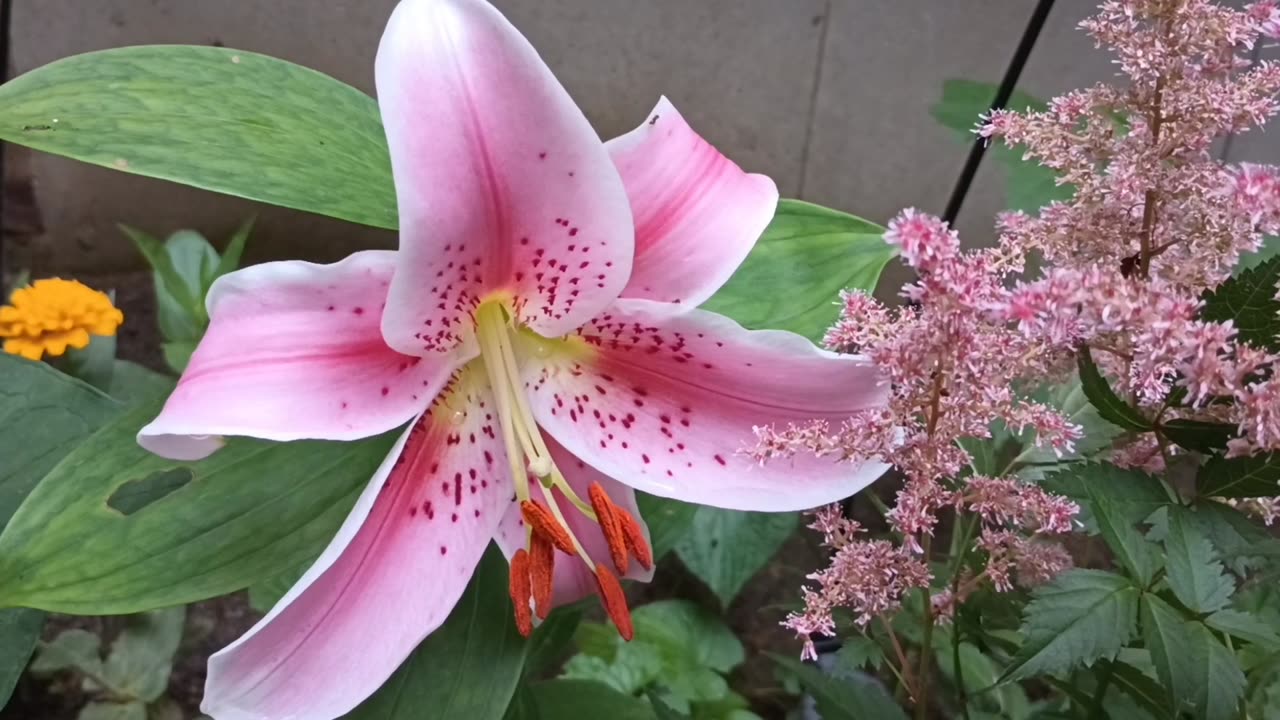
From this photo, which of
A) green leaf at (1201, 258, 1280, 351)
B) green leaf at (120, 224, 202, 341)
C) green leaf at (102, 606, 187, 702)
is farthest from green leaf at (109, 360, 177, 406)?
green leaf at (1201, 258, 1280, 351)

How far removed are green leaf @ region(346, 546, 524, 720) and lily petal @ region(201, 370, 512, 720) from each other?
59 millimetres

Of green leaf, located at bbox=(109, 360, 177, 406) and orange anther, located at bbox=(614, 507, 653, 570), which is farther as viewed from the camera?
green leaf, located at bbox=(109, 360, 177, 406)

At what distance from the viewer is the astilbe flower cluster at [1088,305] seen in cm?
24

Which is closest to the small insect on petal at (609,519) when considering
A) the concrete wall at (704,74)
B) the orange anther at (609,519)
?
the orange anther at (609,519)

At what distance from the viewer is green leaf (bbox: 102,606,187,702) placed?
783mm

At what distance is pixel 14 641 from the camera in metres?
0.45

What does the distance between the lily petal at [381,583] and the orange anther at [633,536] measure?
0.16ft

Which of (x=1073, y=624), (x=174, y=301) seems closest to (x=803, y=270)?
(x=1073, y=624)

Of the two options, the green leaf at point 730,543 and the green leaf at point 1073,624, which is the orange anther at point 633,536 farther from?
the green leaf at point 730,543

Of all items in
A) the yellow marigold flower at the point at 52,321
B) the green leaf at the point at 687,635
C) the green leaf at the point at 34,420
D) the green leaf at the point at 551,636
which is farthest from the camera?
the green leaf at the point at 687,635

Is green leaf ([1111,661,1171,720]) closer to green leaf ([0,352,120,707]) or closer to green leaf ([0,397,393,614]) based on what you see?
green leaf ([0,397,393,614])

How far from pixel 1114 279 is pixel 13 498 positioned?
484 mm

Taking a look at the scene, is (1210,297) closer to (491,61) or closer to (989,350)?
(989,350)

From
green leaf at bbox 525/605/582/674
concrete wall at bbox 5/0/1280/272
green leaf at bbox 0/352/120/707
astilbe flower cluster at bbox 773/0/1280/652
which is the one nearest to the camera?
astilbe flower cluster at bbox 773/0/1280/652
